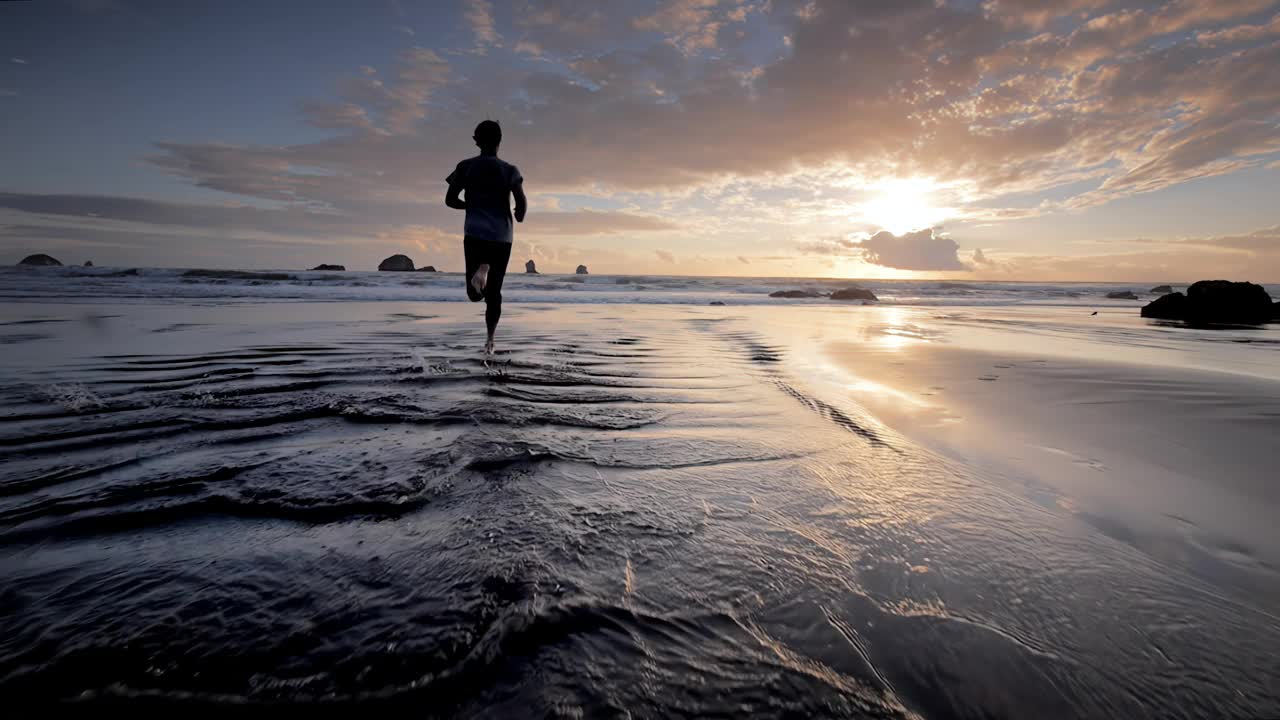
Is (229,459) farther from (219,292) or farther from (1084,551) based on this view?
(219,292)

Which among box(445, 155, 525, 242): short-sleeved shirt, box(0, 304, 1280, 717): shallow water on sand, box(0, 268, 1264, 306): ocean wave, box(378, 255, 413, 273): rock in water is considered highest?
box(378, 255, 413, 273): rock in water

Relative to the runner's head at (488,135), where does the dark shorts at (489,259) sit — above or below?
below

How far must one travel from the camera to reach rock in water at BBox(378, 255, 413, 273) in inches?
1916

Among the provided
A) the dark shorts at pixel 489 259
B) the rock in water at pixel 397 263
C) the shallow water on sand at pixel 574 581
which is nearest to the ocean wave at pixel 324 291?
the dark shorts at pixel 489 259

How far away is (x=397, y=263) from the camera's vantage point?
161 ft

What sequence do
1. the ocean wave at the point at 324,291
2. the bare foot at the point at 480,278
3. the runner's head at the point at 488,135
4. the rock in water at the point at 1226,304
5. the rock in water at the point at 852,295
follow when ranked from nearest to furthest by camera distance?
the runner's head at the point at 488,135
the bare foot at the point at 480,278
the rock in water at the point at 1226,304
the ocean wave at the point at 324,291
the rock in water at the point at 852,295

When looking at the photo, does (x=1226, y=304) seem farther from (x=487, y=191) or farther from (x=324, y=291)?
(x=324, y=291)

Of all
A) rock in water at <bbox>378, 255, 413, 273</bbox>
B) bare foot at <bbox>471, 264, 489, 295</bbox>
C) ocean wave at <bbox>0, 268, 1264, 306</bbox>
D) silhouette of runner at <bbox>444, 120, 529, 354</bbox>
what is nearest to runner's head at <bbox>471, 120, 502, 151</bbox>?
silhouette of runner at <bbox>444, 120, 529, 354</bbox>

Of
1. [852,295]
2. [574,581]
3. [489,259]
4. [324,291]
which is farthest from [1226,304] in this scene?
[324,291]

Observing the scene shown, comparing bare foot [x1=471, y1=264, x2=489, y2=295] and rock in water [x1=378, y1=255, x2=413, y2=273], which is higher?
rock in water [x1=378, y1=255, x2=413, y2=273]

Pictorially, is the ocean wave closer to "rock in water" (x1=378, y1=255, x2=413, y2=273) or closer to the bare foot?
the bare foot

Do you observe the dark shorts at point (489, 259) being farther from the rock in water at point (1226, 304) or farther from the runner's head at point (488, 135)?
the rock in water at point (1226, 304)

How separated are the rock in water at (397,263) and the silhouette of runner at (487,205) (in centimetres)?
4852

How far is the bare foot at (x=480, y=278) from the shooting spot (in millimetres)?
4867
